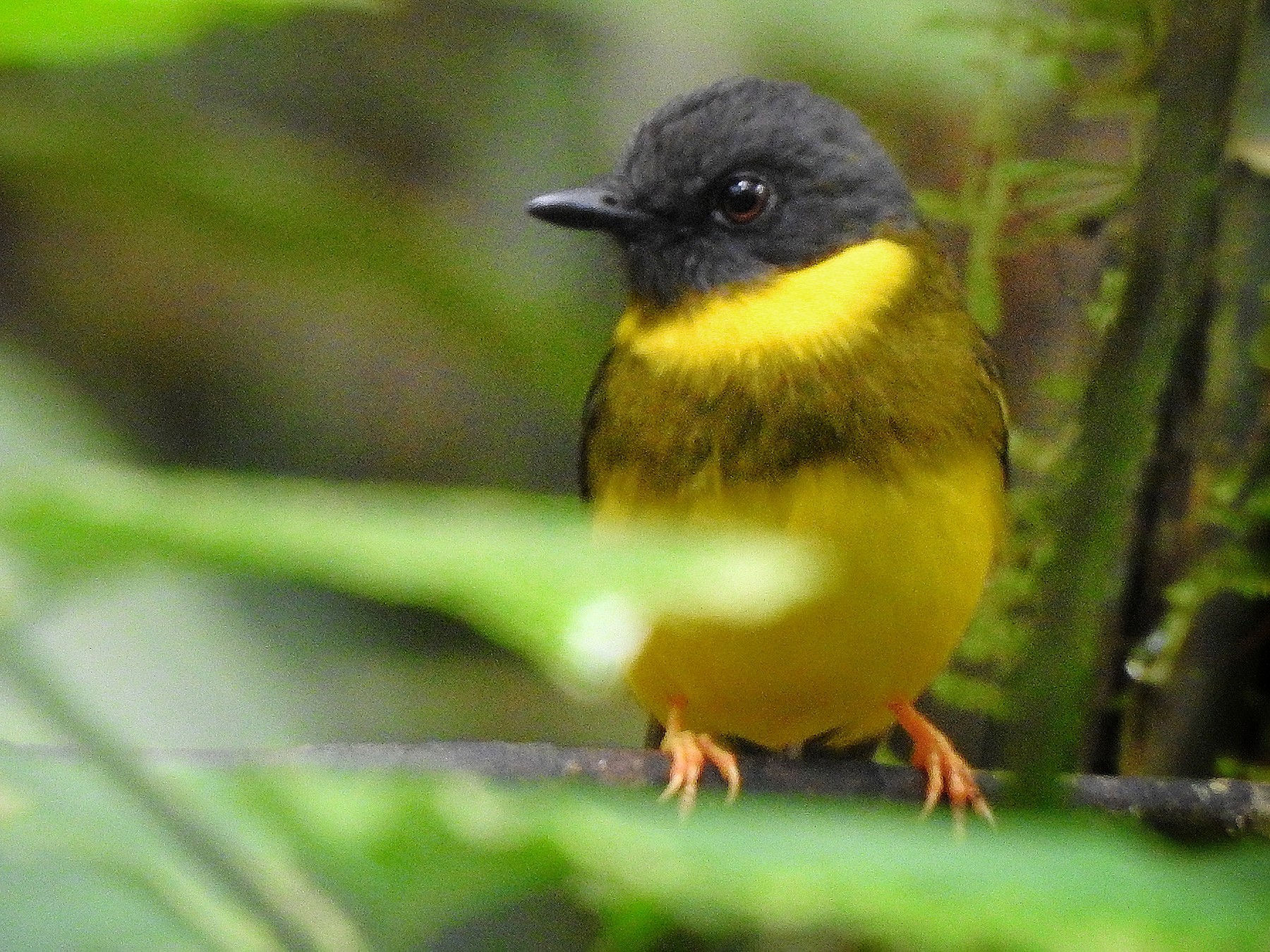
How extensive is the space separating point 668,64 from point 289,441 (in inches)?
47.4

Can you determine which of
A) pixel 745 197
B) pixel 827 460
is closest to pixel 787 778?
pixel 827 460

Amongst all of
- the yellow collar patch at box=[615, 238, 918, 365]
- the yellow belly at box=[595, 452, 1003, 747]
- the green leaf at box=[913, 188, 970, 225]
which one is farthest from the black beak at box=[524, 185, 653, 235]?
the green leaf at box=[913, 188, 970, 225]

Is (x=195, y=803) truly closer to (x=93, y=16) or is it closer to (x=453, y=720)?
(x=93, y=16)

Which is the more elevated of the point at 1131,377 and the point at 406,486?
the point at 1131,377

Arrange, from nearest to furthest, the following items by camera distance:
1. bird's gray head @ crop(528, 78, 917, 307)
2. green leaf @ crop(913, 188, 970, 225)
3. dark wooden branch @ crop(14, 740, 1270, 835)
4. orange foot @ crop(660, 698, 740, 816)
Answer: dark wooden branch @ crop(14, 740, 1270, 835) < orange foot @ crop(660, 698, 740, 816) < bird's gray head @ crop(528, 78, 917, 307) < green leaf @ crop(913, 188, 970, 225)

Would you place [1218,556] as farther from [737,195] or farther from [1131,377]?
[1131,377]

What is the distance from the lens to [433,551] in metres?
0.31

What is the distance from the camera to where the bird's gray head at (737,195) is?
1907mm

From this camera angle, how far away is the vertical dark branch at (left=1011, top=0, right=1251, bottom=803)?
66 cm

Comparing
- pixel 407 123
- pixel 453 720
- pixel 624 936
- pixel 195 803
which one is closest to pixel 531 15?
pixel 407 123

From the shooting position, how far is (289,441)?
3.80 metres

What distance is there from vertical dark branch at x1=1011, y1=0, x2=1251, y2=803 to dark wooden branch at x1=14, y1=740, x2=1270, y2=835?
0.98 ft

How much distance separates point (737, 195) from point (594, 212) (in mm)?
162

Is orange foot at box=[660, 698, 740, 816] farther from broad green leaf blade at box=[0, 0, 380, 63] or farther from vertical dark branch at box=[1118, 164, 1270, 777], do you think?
broad green leaf blade at box=[0, 0, 380, 63]
